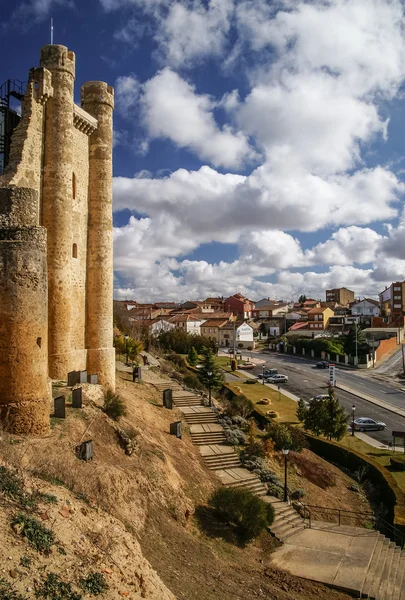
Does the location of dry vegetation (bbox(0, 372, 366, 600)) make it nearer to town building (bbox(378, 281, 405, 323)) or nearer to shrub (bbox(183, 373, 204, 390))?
shrub (bbox(183, 373, 204, 390))

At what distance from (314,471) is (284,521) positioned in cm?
604

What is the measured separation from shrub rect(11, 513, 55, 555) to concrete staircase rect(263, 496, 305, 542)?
28.8 ft

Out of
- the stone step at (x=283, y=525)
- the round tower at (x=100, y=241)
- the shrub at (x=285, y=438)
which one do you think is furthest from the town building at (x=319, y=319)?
the stone step at (x=283, y=525)

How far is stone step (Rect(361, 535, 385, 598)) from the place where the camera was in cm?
1197

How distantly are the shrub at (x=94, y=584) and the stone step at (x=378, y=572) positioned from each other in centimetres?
741

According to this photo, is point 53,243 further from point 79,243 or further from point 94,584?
point 94,584

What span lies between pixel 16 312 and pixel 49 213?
6923mm

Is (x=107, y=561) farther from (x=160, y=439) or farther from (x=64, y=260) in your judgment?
(x=64, y=260)

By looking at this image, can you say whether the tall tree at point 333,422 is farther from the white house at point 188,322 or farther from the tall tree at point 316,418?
the white house at point 188,322

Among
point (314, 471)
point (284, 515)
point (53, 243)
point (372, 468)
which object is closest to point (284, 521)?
point (284, 515)

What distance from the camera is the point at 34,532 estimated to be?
8.34 m

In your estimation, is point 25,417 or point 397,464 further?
point 397,464

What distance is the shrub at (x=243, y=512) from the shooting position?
1401 cm

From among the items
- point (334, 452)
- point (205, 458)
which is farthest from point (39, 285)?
point (334, 452)
